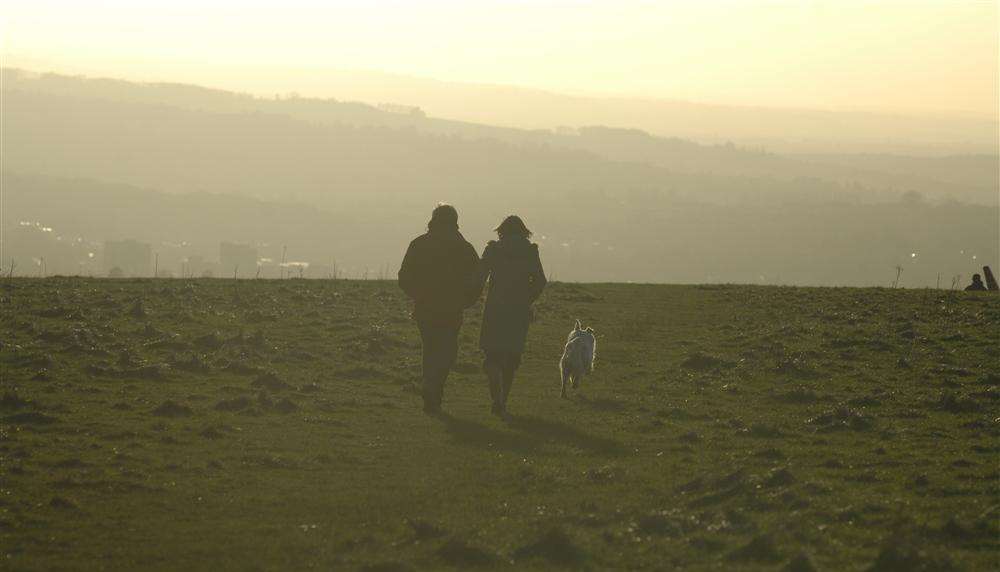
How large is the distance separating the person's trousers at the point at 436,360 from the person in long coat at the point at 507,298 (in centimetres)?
46

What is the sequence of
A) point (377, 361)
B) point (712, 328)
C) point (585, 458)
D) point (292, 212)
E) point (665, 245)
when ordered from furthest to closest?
point (292, 212)
point (665, 245)
point (712, 328)
point (377, 361)
point (585, 458)

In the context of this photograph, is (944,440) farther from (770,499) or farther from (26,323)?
(26,323)

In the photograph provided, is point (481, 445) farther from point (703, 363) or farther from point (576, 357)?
point (703, 363)

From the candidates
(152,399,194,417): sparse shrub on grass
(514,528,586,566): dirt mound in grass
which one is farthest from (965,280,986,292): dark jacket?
(514,528,586,566): dirt mound in grass

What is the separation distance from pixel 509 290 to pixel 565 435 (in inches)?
106

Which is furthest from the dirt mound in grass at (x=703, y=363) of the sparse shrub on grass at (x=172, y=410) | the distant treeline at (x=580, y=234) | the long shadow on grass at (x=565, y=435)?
the distant treeline at (x=580, y=234)

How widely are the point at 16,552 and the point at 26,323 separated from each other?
1463 cm

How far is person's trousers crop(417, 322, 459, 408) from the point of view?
17125 millimetres

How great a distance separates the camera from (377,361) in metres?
22.1

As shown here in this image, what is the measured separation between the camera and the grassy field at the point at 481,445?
31.8 feet

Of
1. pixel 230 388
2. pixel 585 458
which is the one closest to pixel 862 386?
pixel 585 458

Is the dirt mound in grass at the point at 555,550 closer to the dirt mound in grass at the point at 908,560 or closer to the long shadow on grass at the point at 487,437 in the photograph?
the dirt mound in grass at the point at 908,560

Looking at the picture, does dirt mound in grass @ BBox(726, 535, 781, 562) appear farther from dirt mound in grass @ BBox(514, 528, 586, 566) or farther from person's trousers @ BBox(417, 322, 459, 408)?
person's trousers @ BBox(417, 322, 459, 408)

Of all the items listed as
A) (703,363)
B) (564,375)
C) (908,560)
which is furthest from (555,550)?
(703,363)
